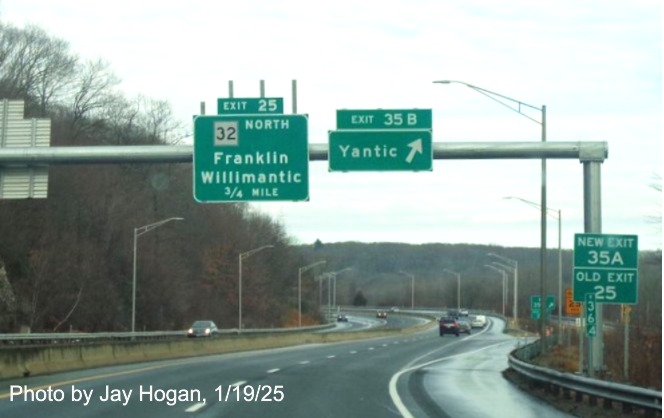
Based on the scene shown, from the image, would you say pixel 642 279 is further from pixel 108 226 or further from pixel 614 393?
pixel 614 393

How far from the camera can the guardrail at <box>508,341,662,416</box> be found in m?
17.1

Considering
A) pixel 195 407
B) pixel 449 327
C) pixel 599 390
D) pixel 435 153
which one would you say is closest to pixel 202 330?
pixel 449 327

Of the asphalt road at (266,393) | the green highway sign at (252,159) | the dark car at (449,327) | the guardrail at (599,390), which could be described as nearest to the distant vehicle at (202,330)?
the dark car at (449,327)

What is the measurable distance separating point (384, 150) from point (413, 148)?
2.05 feet

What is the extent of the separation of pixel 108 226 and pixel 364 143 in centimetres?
5478

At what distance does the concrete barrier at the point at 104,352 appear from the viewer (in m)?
27.8

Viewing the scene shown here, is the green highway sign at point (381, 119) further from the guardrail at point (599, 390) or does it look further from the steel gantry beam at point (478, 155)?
the guardrail at point (599, 390)

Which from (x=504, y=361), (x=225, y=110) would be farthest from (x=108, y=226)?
(x=225, y=110)

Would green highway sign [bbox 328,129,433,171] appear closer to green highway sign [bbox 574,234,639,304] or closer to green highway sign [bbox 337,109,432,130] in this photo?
green highway sign [bbox 337,109,432,130]

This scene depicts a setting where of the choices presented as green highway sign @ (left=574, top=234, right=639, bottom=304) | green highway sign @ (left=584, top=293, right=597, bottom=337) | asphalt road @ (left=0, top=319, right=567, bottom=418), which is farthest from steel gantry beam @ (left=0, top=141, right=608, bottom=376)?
asphalt road @ (left=0, top=319, right=567, bottom=418)

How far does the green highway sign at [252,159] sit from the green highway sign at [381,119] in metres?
1.01

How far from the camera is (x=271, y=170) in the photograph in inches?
982

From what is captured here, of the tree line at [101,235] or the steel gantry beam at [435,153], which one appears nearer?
the steel gantry beam at [435,153]

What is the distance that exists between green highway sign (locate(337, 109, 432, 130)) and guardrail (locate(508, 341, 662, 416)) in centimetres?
604
